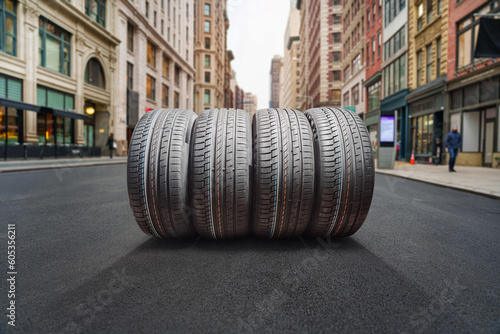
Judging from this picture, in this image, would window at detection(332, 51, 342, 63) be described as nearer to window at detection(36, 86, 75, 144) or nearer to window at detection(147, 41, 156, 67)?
window at detection(147, 41, 156, 67)

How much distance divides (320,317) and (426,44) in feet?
77.4

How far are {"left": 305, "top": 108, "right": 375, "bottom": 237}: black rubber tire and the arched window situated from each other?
27848 mm

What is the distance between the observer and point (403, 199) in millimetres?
6453

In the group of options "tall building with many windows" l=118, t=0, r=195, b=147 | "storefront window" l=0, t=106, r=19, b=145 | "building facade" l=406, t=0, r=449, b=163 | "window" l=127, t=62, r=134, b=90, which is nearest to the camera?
"storefront window" l=0, t=106, r=19, b=145

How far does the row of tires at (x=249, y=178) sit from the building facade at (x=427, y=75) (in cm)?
1900

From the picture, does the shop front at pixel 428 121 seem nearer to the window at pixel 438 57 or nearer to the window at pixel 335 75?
the window at pixel 438 57

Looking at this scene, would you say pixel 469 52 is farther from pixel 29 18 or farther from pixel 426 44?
pixel 29 18

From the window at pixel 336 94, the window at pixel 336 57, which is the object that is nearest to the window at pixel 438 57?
the window at pixel 336 94

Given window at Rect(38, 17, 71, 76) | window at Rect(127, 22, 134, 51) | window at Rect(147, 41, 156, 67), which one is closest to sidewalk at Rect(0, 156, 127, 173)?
window at Rect(38, 17, 71, 76)

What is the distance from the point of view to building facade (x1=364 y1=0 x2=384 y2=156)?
1134 inches

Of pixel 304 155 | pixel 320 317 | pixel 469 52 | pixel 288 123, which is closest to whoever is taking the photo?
pixel 320 317

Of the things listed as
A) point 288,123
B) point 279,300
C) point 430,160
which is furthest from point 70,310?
point 430,160

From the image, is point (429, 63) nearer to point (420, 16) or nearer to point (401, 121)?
point (420, 16)

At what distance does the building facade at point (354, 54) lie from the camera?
33875 millimetres
